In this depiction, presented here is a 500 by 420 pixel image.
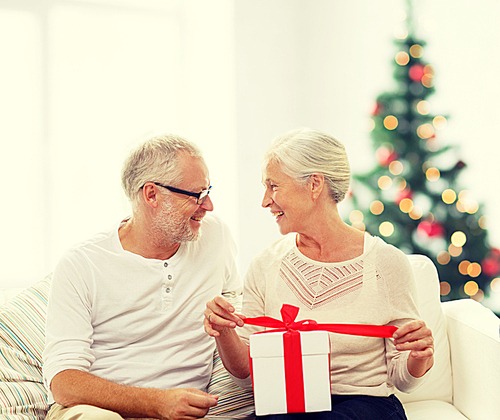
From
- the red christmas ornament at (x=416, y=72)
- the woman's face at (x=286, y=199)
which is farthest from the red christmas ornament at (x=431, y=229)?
the woman's face at (x=286, y=199)

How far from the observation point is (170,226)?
5.34 feet

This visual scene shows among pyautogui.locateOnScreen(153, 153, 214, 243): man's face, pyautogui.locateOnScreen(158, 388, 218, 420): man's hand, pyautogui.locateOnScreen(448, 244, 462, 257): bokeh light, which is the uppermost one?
pyautogui.locateOnScreen(153, 153, 214, 243): man's face

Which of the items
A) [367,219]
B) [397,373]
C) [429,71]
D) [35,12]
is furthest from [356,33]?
[397,373]

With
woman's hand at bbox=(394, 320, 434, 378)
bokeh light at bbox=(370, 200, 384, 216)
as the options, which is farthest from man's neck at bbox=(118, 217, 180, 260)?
bokeh light at bbox=(370, 200, 384, 216)

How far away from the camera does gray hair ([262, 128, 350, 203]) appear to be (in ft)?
4.89

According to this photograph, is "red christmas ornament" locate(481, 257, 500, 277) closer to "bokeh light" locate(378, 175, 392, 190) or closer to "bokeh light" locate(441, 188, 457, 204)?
"bokeh light" locate(441, 188, 457, 204)

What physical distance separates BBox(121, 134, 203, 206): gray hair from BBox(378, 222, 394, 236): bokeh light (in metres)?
1.74

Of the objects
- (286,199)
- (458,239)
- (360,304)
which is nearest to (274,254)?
(286,199)

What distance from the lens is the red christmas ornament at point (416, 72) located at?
10.0ft

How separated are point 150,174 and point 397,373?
39.1 inches

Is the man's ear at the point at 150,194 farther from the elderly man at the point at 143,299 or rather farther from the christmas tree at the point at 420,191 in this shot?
the christmas tree at the point at 420,191

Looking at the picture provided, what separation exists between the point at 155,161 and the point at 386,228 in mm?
1875

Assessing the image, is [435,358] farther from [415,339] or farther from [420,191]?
[420,191]

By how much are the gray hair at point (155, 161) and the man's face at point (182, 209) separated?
0.03 metres
